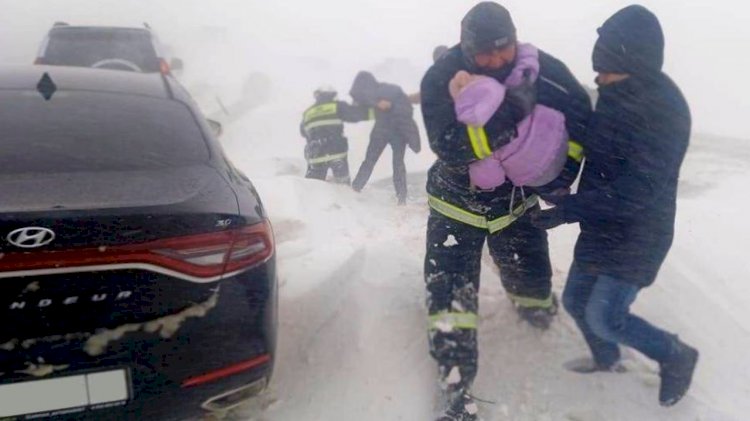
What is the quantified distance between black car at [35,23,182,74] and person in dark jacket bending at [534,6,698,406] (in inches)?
284

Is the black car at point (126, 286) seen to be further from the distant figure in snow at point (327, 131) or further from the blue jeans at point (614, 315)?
the distant figure in snow at point (327, 131)

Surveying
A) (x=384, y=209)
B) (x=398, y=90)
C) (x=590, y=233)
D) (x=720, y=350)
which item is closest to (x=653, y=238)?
(x=590, y=233)

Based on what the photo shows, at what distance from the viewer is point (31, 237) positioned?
193cm

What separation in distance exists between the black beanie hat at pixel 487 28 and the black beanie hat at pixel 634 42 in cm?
39

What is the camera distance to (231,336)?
88.0 inches

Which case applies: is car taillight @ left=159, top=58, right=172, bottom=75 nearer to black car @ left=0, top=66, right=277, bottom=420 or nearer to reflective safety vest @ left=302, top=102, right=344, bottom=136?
reflective safety vest @ left=302, top=102, right=344, bottom=136

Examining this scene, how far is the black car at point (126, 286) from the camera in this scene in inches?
77.2

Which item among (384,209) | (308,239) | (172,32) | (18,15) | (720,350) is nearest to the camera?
(720,350)

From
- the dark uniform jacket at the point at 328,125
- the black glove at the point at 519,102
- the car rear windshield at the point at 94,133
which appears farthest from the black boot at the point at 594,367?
the dark uniform jacket at the point at 328,125

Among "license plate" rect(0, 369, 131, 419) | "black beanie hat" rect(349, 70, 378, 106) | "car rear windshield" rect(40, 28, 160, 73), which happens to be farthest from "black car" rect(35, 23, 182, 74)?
"license plate" rect(0, 369, 131, 419)

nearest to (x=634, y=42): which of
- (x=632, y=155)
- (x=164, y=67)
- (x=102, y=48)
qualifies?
(x=632, y=155)

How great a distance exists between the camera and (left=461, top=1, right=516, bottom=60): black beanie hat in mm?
2543

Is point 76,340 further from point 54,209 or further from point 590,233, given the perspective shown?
point 590,233

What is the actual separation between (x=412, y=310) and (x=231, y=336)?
138cm
